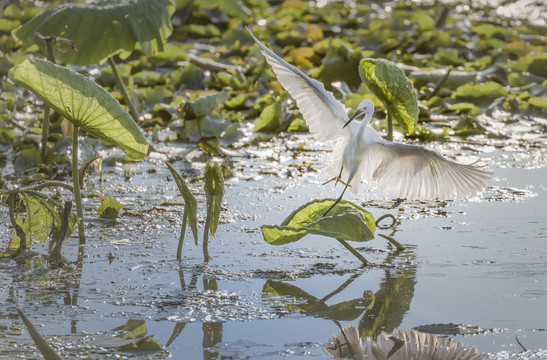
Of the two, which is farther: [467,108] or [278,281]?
[467,108]

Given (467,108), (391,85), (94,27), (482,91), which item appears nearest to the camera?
(391,85)

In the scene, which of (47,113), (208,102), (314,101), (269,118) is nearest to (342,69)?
(269,118)

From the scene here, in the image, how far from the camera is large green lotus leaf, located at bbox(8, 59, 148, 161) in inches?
110

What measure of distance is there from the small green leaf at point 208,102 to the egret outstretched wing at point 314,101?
134 centimetres

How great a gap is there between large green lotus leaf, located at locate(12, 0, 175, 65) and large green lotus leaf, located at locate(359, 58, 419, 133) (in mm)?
1362

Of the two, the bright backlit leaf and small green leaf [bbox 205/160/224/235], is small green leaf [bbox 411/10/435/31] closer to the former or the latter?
small green leaf [bbox 205/160/224/235]

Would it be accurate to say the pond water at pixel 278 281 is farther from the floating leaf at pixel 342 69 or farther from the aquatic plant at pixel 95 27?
the floating leaf at pixel 342 69

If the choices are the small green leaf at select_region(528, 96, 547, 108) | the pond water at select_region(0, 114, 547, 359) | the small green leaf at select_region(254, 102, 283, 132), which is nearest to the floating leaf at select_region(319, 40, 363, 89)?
the small green leaf at select_region(254, 102, 283, 132)

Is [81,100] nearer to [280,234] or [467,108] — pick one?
[280,234]

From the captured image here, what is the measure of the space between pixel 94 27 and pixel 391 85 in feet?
5.41

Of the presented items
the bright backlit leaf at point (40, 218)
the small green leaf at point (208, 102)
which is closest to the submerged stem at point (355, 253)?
the bright backlit leaf at point (40, 218)

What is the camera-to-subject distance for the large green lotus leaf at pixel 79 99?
2.79 metres

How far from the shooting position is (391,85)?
11.1 feet

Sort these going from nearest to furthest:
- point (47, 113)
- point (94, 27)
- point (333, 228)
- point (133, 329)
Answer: point (133, 329) < point (333, 228) < point (47, 113) < point (94, 27)
